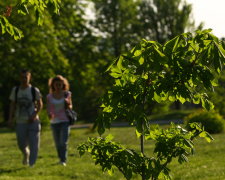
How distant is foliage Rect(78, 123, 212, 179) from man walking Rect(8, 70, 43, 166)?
5.29 metres

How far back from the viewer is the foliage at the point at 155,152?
4.51 metres

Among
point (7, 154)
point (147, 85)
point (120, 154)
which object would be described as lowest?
point (7, 154)

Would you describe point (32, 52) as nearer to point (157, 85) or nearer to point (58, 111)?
point (58, 111)

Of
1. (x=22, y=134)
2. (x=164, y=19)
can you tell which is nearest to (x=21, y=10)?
(x=22, y=134)

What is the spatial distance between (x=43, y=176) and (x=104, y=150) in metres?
4.66

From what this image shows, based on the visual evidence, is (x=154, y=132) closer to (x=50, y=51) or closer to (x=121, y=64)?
(x=121, y=64)

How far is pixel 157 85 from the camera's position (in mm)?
4387

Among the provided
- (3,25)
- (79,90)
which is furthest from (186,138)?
(79,90)

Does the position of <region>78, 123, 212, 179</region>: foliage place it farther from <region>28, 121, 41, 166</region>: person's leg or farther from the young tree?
<region>28, 121, 41, 166</region>: person's leg

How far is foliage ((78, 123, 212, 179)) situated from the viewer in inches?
178

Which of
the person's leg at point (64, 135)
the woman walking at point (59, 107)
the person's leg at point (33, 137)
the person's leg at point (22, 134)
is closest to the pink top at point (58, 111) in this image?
the woman walking at point (59, 107)

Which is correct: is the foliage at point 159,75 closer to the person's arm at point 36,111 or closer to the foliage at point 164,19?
the person's arm at point 36,111

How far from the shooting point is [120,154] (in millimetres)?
4594

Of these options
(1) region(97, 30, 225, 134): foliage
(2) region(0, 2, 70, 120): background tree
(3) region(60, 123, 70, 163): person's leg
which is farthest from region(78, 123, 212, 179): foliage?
(2) region(0, 2, 70, 120): background tree
